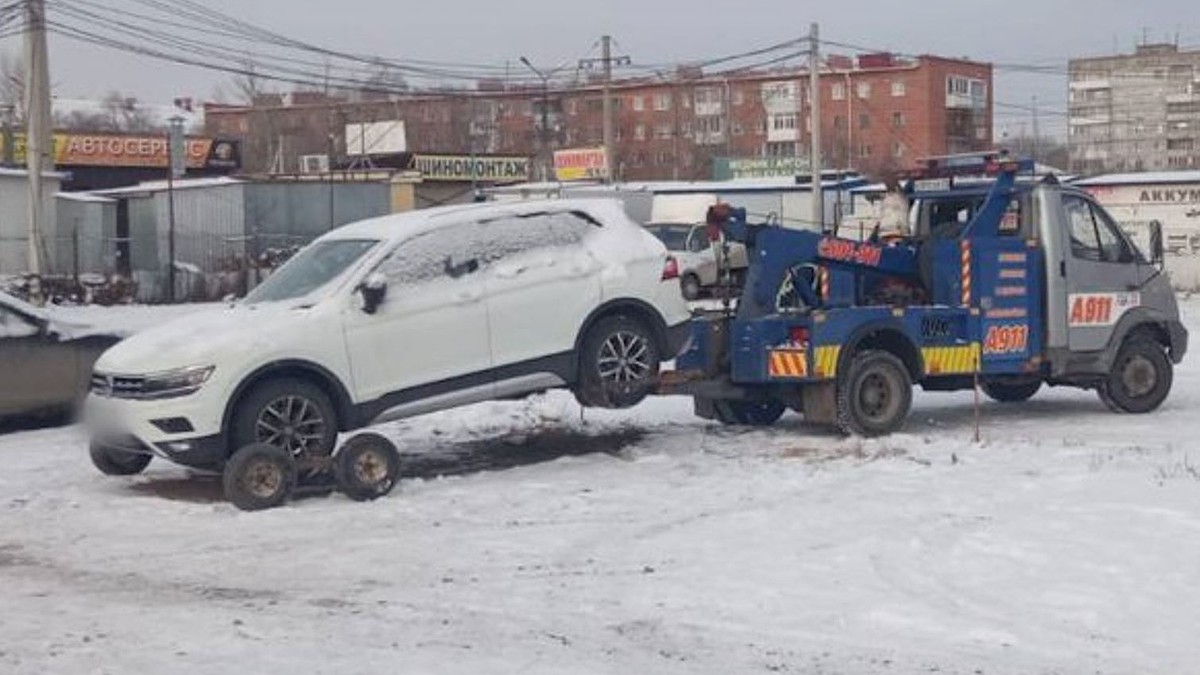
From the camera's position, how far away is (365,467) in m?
11.0

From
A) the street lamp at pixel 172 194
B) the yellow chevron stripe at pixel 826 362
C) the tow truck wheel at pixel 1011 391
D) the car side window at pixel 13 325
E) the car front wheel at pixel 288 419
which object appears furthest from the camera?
the street lamp at pixel 172 194

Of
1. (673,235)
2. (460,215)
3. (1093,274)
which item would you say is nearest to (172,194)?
(673,235)

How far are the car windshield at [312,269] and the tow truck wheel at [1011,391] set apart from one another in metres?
7.25

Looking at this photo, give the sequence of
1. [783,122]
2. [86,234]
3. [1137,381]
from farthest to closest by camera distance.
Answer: [783,122] → [86,234] → [1137,381]

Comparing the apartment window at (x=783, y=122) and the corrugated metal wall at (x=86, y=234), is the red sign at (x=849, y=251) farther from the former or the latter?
the apartment window at (x=783, y=122)

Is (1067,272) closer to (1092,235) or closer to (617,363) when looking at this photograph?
(1092,235)

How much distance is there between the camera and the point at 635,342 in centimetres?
1250

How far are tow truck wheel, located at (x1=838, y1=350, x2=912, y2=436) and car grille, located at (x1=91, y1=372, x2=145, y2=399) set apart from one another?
5989 millimetres

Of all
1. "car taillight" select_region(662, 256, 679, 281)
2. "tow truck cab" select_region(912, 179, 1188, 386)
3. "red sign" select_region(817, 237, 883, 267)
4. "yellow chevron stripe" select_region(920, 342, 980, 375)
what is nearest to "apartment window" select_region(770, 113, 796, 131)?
"tow truck cab" select_region(912, 179, 1188, 386)

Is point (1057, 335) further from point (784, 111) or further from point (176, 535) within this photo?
point (784, 111)

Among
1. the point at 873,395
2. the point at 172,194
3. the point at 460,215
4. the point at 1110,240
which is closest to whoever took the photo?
the point at 460,215

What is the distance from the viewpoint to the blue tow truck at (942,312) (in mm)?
13773

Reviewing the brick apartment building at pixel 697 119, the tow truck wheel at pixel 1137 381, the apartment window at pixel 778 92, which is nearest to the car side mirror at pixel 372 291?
the tow truck wheel at pixel 1137 381

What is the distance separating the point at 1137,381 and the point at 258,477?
9.08 metres
